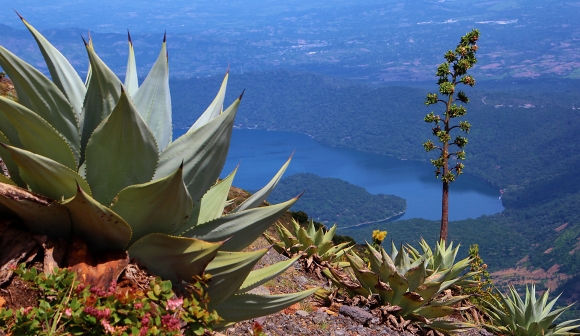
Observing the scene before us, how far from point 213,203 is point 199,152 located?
1.22ft

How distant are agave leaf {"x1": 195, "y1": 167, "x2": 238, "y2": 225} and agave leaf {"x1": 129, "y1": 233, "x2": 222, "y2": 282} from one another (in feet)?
0.92

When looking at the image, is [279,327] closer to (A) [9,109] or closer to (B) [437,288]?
(B) [437,288]

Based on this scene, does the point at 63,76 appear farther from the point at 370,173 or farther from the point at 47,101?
the point at 370,173

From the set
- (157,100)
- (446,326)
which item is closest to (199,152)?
(157,100)

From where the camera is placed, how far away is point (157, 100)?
8.32 feet

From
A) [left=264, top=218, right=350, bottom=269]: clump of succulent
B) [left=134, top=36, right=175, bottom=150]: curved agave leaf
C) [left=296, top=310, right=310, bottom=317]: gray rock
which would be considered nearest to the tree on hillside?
[left=264, top=218, right=350, bottom=269]: clump of succulent

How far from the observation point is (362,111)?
648 feet

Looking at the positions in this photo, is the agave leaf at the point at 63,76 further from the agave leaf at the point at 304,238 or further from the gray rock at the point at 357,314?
the agave leaf at the point at 304,238

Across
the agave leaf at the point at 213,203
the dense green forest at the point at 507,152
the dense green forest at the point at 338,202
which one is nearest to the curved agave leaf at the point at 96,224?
the agave leaf at the point at 213,203

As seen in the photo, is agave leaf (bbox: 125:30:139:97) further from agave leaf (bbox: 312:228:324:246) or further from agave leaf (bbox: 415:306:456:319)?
agave leaf (bbox: 312:228:324:246)

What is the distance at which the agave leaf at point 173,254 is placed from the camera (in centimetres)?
216

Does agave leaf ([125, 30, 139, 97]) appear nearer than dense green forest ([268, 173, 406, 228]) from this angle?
Yes

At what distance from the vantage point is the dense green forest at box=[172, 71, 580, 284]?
87.4m

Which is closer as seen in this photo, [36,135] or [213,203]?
[36,135]
